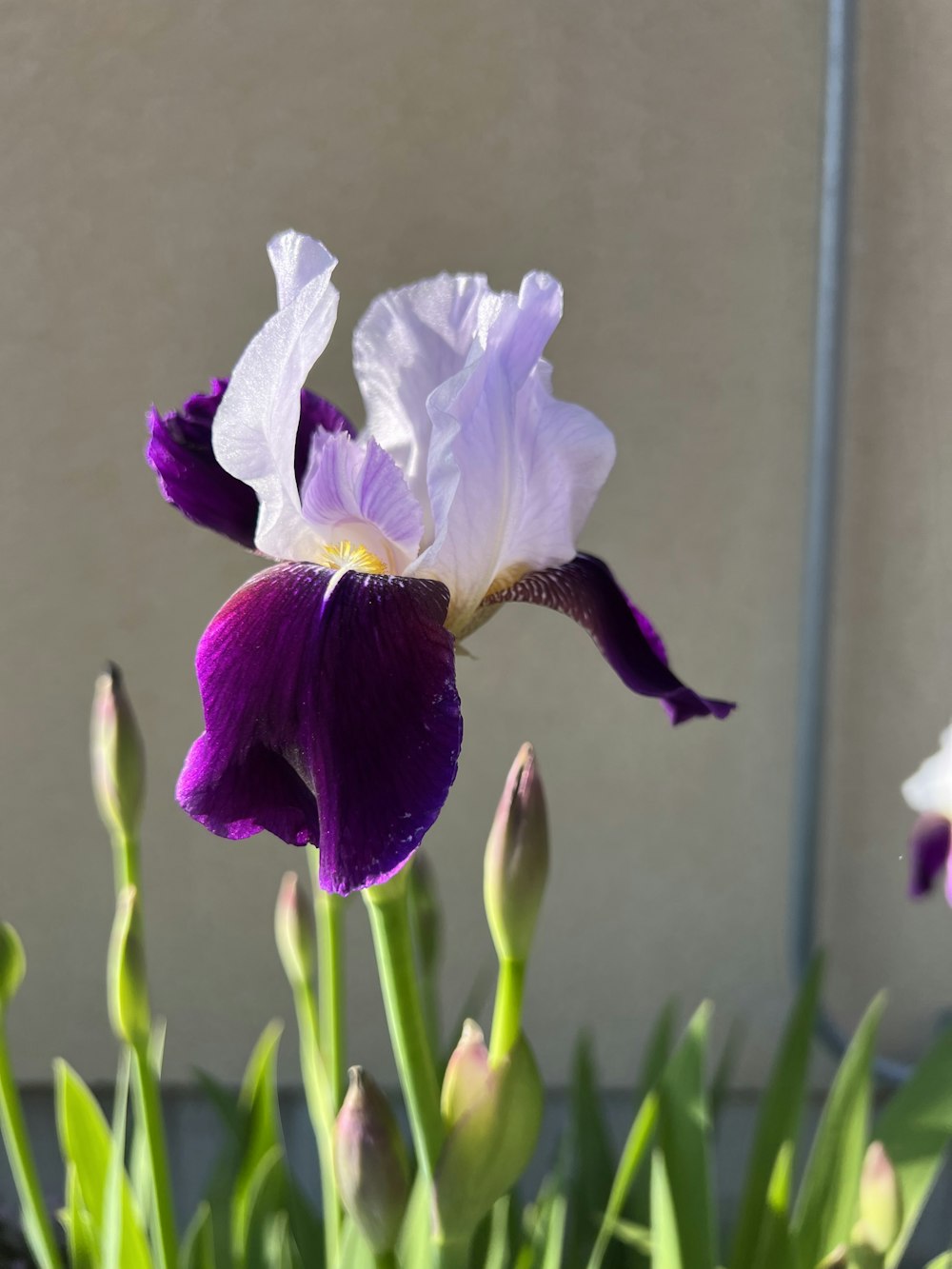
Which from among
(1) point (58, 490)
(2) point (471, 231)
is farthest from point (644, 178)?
(1) point (58, 490)

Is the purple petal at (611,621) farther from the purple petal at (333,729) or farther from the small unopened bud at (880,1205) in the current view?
the small unopened bud at (880,1205)

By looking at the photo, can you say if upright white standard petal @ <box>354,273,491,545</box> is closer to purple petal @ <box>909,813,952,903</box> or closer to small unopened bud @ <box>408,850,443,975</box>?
small unopened bud @ <box>408,850,443,975</box>

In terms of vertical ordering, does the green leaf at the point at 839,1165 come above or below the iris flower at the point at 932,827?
below

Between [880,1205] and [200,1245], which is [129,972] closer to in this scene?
[200,1245]

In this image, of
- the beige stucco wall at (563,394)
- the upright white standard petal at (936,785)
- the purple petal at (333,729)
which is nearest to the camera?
the purple petal at (333,729)

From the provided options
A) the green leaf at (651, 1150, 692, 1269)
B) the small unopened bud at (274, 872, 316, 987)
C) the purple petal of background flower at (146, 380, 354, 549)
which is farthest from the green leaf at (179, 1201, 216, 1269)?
the purple petal of background flower at (146, 380, 354, 549)

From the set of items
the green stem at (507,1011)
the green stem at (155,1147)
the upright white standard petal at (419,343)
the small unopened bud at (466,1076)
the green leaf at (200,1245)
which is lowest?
the green leaf at (200,1245)

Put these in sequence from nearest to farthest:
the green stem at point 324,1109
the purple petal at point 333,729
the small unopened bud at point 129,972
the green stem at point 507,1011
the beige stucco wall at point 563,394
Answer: the purple petal at point 333,729 → the green stem at point 507,1011 → the small unopened bud at point 129,972 → the green stem at point 324,1109 → the beige stucco wall at point 563,394

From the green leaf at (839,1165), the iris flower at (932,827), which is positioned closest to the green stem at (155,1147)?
the green leaf at (839,1165)
